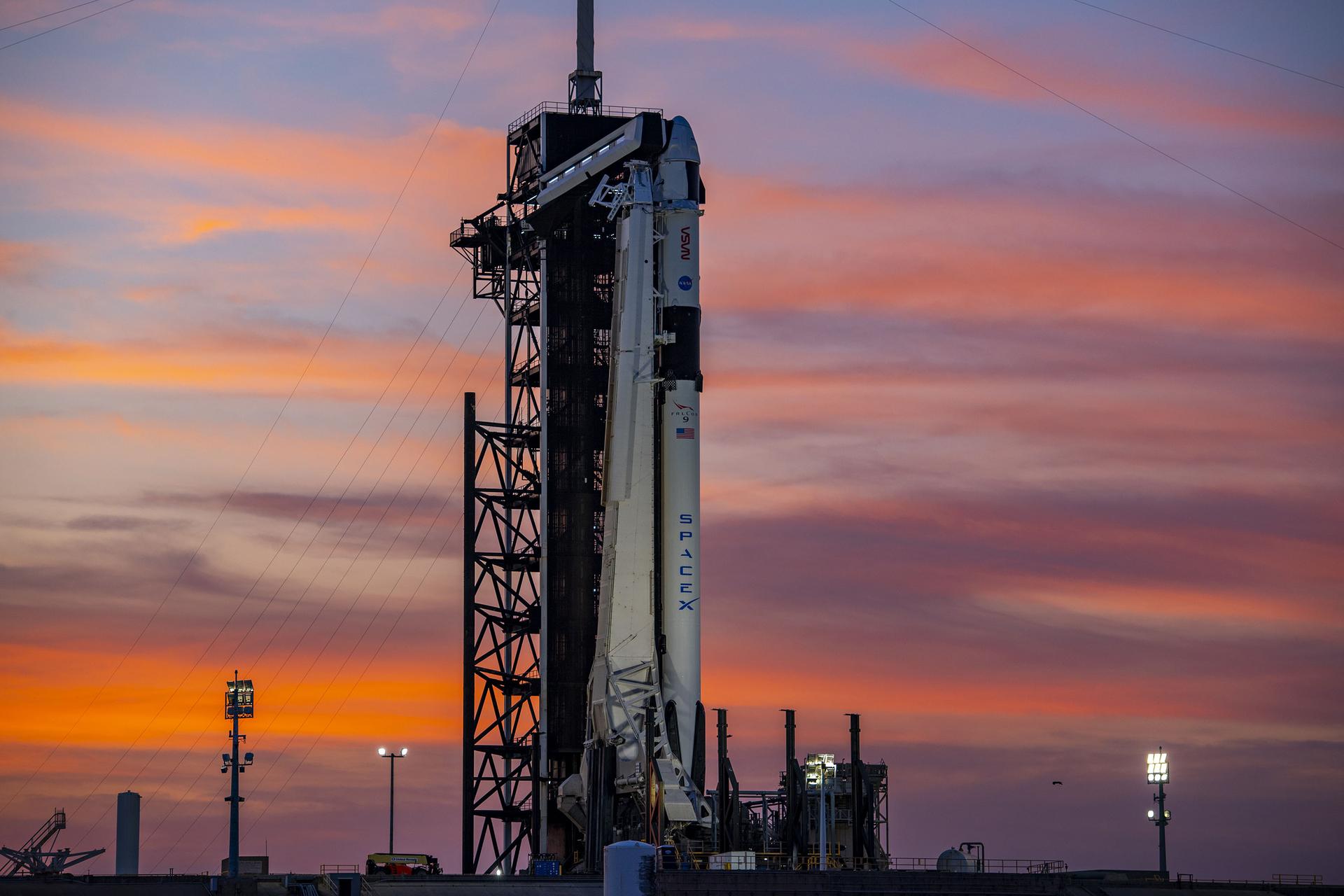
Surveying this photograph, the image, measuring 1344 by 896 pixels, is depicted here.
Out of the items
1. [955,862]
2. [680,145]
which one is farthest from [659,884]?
[680,145]

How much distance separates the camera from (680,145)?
9394 centimetres

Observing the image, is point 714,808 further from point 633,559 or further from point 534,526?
point 534,526

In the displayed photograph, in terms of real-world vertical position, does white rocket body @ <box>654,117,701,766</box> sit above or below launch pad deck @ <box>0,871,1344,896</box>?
above

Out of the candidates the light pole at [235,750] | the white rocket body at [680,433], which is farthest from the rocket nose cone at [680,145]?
the light pole at [235,750]

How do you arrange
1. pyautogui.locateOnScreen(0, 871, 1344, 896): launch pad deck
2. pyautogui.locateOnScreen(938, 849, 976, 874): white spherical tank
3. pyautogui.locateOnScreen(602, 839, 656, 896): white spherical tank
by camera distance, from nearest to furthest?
pyautogui.locateOnScreen(602, 839, 656, 896): white spherical tank < pyautogui.locateOnScreen(0, 871, 1344, 896): launch pad deck < pyautogui.locateOnScreen(938, 849, 976, 874): white spherical tank

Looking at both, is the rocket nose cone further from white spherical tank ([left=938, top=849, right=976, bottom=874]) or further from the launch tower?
white spherical tank ([left=938, top=849, right=976, bottom=874])

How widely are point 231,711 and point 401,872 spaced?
12.3 meters

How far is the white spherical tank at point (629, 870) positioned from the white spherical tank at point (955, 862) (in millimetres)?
50585

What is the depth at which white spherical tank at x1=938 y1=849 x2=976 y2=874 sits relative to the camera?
3393 inches

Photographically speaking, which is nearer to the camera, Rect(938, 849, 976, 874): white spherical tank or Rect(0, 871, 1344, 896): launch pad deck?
Rect(0, 871, 1344, 896): launch pad deck

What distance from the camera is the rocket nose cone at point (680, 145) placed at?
93688 millimetres

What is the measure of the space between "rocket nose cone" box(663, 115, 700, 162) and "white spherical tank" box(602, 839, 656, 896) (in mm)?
59900

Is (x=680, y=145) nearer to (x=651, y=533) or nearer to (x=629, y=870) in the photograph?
(x=651, y=533)

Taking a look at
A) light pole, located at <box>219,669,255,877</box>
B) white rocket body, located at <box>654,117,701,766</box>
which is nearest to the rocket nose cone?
white rocket body, located at <box>654,117,701,766</box>
